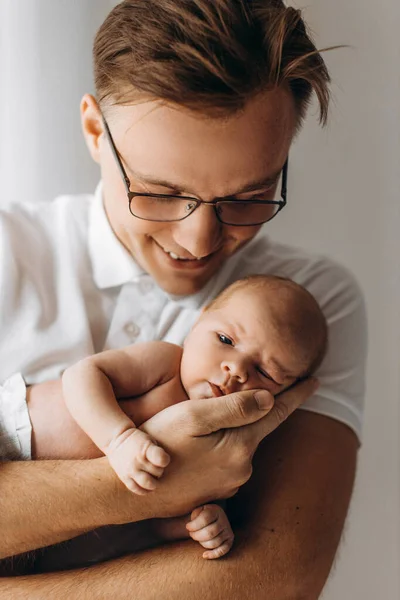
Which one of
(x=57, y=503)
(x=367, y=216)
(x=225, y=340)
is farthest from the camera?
(x=367, y=216)

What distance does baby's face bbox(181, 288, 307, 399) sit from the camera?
4.67 ft

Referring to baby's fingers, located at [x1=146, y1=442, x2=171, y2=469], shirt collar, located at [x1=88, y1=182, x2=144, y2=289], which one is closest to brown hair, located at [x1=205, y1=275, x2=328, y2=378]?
shirt collar, located at [x1=88, y1=182, x2=144, y2=289]

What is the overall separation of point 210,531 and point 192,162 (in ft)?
2.19

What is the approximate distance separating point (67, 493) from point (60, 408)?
17 centimetres

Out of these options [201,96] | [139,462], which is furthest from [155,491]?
[201,96]

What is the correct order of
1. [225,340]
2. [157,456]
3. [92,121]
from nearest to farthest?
1. [157,456]
2. [225,340]
3. [92,121]

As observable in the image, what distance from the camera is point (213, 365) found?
143 cm

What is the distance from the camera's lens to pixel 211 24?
52.1 inches

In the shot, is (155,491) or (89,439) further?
(89,439)

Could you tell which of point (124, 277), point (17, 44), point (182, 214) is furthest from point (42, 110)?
point (182, 214)

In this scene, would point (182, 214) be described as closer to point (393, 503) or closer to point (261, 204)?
point (261, 204)

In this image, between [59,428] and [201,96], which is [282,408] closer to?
[59,428]

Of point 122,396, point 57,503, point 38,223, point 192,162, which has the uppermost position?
point 192,162

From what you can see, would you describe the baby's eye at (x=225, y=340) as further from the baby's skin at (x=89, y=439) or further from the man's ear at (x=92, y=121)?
the man's ear at (x=92, y=121)
